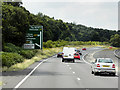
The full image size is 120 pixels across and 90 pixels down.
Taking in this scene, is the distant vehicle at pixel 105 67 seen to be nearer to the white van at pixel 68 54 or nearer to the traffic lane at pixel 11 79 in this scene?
the traffic lane at pixel 11 79

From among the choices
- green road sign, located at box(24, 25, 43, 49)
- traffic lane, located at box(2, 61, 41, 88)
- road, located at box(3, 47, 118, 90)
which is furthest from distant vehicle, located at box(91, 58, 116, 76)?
green road sign, located at box(24, 25, 43, 49)

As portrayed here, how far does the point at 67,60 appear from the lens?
46500mm

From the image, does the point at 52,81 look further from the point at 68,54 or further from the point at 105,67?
the point at 68,54

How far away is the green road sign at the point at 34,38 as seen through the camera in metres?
51.4

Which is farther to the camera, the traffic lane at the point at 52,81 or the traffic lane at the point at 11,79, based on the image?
the traffic lane at the point at 52,81

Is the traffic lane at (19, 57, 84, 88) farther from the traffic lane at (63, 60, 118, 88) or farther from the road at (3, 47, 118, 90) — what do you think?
the traffic lane at (63, 60, 118, 88)

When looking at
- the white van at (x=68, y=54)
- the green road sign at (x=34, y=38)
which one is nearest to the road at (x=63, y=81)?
the white van at (x=68, y=54)

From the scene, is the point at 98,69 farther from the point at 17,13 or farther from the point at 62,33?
the point at 62,33

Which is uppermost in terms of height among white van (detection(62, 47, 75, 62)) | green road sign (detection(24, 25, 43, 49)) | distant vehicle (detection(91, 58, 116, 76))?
green road sign (detection(24, 25, 43, 49))

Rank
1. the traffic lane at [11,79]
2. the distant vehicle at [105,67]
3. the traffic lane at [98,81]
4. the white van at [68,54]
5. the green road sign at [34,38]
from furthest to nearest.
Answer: the green road sign at [34,38] < the white van at [68,54] < the distant vehicle at [105,67] < the traffic lane at [98,81] < the traffic lane at [11,79]

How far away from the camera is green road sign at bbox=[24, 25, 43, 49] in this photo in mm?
51375

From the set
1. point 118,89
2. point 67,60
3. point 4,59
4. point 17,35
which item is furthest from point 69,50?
point 118,89

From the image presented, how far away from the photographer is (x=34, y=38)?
51.7 m

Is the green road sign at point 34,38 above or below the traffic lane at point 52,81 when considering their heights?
above
